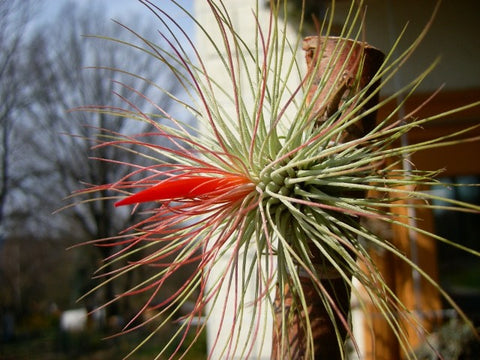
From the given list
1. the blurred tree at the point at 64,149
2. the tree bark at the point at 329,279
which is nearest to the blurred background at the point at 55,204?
the blurred tree at the point at 64,149

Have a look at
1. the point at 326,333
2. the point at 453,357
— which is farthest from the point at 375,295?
the point at 453,357

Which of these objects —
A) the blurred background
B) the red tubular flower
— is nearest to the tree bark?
the red tubular flower

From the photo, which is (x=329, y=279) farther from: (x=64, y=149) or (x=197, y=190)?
(x=64, y=149)

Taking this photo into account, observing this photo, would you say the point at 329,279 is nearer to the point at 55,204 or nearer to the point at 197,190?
the point at 197,190

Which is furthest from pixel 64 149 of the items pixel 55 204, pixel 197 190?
pixel 197 190

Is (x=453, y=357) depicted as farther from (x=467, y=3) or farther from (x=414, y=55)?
(x=467, y=3)

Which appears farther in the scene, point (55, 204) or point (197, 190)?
point (55, 204)

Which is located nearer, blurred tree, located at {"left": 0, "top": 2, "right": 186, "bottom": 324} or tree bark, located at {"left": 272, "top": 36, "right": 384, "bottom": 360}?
tree bark, located at {"left": 272, "top": 36, "right": 384, "bottom": 360}

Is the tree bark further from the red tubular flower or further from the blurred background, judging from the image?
the blurred background

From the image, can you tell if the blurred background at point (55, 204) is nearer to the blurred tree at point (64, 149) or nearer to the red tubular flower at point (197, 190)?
the blurred tree at point (64, 149)
